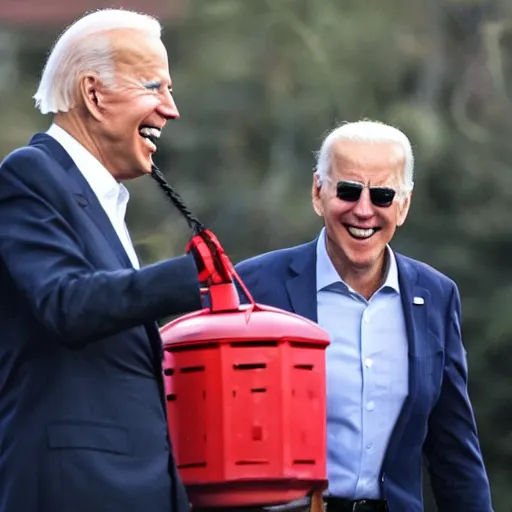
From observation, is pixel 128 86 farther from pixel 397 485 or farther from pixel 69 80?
Result: pixel 397 485

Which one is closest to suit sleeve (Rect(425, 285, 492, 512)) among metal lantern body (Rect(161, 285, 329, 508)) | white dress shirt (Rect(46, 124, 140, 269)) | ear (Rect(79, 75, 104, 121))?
metal lantern body (Rect(161, 285, 329, 508))

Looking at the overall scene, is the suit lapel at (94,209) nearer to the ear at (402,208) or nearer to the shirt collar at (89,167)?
the shirt collar at (89,167)

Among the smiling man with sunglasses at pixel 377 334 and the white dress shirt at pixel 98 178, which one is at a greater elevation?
the white dress shirt at pixel 98 178

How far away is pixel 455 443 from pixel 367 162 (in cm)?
79

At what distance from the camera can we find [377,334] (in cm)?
537

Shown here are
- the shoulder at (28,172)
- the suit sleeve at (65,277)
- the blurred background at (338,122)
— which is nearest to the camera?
the suit sleeve at (65,277)

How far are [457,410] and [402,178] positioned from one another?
0.63m

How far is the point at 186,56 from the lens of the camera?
21.3m

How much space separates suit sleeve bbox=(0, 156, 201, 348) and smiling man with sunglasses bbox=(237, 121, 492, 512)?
1.37 metres

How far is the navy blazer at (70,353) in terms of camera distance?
154 inches

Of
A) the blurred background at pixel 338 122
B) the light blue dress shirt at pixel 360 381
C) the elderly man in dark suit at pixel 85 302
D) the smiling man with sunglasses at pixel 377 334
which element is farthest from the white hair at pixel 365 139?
the blurred background at pixel 338 122

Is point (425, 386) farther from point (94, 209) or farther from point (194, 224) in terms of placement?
point (94, 209)

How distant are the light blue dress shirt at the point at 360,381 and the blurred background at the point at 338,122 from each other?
37.6 feet

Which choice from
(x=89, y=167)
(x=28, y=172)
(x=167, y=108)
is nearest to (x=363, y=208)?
(x=167, y=108)
